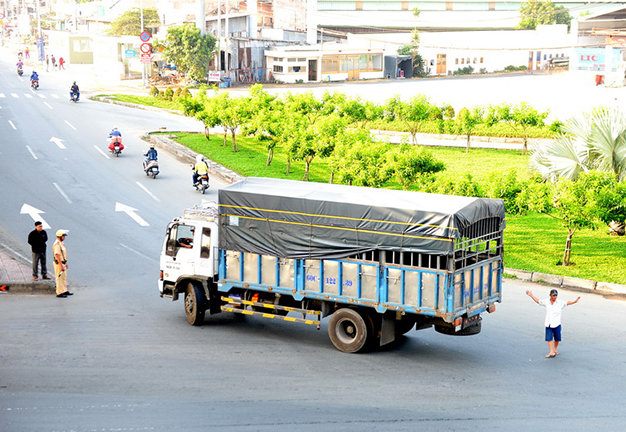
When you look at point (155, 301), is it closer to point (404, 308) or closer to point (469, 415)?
point (404, 308)

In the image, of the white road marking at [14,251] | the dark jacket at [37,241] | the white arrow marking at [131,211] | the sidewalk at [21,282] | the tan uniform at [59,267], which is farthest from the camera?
the white arrow marking at [131,211]

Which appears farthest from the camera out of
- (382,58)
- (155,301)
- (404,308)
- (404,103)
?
(382,58)

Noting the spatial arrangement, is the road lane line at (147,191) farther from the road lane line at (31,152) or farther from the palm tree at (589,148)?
the palm tree at (589,148)

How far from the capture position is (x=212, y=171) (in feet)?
121

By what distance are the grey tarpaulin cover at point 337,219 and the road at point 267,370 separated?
2.02 metres

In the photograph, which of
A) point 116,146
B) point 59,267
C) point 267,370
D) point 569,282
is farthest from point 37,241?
point 116,146

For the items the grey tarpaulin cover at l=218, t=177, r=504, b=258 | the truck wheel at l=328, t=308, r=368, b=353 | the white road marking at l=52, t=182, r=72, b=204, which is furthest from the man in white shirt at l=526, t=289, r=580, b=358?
the white road marking at l=52, t=182, r=72, b=204

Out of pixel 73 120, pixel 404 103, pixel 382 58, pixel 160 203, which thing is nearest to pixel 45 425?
pixel 160 203

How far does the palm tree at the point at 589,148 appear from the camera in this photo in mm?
24547

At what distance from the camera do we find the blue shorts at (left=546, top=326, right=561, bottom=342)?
16.0 m

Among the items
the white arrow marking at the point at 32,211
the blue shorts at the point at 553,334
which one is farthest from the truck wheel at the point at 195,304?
the white arrow marking at the point at 32,211

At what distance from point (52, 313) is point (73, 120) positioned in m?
35.2

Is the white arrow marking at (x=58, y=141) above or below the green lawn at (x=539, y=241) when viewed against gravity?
above

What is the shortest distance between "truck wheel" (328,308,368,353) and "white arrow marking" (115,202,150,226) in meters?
13.0
